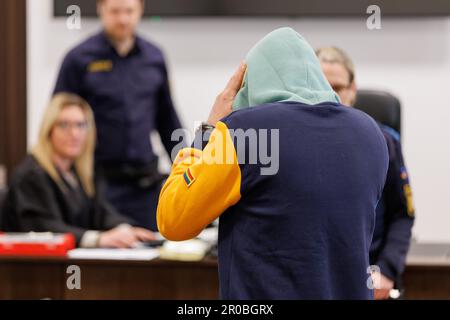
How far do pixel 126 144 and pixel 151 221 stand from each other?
43cm

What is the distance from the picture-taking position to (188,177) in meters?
1.44

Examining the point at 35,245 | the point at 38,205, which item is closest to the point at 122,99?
the point at 38,205

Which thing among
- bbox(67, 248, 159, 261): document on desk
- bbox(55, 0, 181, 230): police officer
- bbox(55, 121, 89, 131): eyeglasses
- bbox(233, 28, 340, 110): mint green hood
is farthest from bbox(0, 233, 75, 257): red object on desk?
bbox(233, 28, 340, 110): mint green hood

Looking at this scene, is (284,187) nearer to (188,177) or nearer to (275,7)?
(188,177)

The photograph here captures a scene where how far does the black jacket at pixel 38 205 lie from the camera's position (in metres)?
2.97

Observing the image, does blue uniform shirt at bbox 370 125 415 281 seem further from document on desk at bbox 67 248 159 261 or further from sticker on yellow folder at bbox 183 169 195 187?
sticker on yellow folder at bbox 183 169 195 187

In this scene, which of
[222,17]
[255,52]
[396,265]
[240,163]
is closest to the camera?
[240,163]

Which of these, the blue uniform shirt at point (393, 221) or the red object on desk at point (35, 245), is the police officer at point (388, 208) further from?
the red object on desk at point (35, 245)

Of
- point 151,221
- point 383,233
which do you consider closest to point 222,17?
point 151,221

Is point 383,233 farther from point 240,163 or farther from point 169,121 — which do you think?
point 169,121

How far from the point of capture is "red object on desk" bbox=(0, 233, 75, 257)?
2.72m

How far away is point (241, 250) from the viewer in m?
1.46

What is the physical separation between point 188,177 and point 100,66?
2.44 meters

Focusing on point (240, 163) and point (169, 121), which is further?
point (169, 121)
